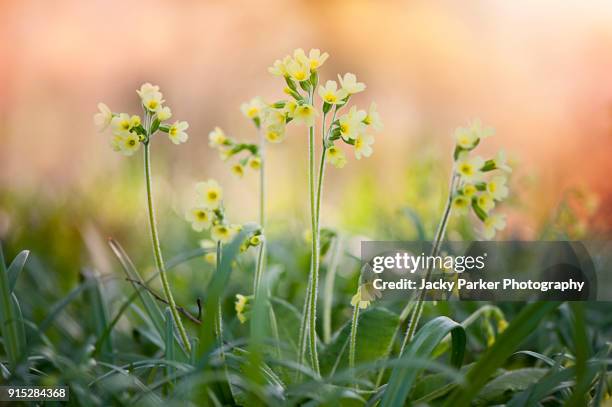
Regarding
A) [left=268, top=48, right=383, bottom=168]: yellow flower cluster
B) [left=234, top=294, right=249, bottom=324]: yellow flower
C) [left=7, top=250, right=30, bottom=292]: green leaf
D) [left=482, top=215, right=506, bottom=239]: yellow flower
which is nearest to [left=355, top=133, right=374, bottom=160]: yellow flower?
[left=268, top=48, right=383, bottom=168]: yellow flower cluster

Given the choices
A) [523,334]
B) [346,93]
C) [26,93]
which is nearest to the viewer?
[523,334]

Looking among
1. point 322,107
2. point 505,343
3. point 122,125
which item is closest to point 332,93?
point 322,107

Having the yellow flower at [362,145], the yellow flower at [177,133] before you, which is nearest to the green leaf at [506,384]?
the yellow flower at [362,145]

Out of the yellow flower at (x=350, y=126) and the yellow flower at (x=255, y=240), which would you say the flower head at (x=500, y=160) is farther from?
the yellow flower at (x=255, y=240)

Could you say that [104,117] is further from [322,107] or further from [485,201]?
[485,201]

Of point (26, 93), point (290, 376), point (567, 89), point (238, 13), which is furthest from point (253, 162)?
point (238, 13)

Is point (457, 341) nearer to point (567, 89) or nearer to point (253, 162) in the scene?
point (253, 162)
